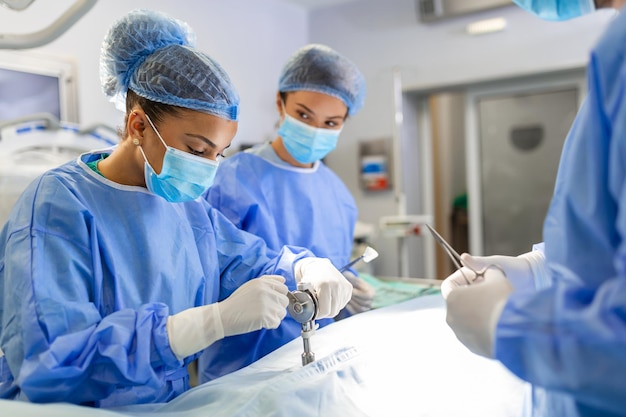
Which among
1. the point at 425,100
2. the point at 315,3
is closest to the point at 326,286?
the point at 425,100

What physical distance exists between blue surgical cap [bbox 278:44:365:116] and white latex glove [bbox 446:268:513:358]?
115 centimetres

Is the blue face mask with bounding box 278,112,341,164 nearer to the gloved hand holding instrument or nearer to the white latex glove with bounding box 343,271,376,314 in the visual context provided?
the white latex glove with bounding box 343,271,376,314

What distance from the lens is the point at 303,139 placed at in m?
1.91

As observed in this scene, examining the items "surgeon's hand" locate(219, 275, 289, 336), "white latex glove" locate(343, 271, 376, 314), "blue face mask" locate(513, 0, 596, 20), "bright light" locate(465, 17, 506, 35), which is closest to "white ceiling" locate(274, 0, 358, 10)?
"bright light" locate(465, 17, 506, 35)

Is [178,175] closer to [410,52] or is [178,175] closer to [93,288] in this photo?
[93,288]

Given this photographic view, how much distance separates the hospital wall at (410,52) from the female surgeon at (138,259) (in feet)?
9.78

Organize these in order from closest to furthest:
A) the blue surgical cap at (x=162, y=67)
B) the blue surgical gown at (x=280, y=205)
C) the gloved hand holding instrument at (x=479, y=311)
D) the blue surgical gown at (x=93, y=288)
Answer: the gloved hand holding instrument at (x=479, y=311) → the blue surgical gown at (x=93, y=288) → the blue surgical cap at (x=162, y=67) → the blue surgical gown at (x=280, y=205)

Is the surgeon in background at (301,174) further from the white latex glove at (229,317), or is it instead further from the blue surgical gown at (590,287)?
the blue surgical gown at (590,287)

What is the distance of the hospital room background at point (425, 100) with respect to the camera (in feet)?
11.6

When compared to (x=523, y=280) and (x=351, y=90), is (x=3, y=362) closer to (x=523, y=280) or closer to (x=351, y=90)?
(x=523, y=280)

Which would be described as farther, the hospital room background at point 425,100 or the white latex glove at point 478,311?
the hospital room background at point 425,100

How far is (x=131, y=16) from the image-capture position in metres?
1.32

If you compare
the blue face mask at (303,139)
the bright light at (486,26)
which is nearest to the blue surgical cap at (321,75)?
the blue face mask at (303,139)

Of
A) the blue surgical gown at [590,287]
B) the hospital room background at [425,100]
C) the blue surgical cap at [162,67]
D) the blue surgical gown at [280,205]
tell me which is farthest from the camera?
the hospital room background at [425,100]
